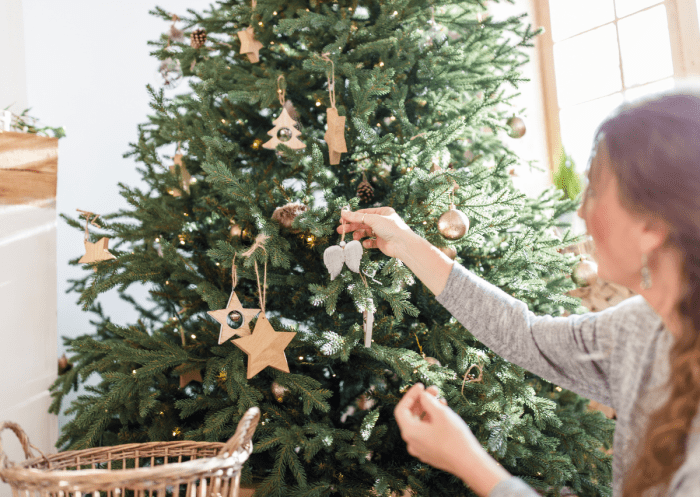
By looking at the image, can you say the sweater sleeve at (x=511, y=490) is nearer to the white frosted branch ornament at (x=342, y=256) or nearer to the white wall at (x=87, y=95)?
the white frosted branch ornament at (x=342, y=256)

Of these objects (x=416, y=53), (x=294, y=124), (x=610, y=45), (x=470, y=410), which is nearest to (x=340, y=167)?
(x=294, y=124)

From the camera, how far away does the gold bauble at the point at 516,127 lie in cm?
148

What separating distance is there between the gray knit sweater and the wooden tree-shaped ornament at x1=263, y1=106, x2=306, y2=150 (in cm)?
52

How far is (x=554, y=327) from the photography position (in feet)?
2.47

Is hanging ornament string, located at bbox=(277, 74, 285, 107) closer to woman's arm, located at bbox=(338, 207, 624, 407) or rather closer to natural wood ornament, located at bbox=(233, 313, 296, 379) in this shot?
woman's arm, located at bbox=(338, 207, 624, 407)


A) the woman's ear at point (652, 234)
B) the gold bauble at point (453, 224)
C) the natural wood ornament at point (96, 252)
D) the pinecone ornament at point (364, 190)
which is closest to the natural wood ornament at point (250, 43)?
the pinecone ornament at point (364, 190)

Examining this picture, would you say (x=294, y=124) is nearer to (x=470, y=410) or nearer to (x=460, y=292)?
(x=460, y=292)

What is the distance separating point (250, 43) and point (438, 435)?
1106 millimetres

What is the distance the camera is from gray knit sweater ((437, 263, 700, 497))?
576mm

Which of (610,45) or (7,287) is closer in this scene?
(7,287)

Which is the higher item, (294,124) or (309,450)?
(294,124)

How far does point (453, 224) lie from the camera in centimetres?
102

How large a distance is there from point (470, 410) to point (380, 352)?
239mm

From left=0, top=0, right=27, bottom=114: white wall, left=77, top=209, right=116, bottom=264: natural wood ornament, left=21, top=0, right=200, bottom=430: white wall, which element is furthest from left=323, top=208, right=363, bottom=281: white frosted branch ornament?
left=21, top=0, right=200, bottom=430: white wall
